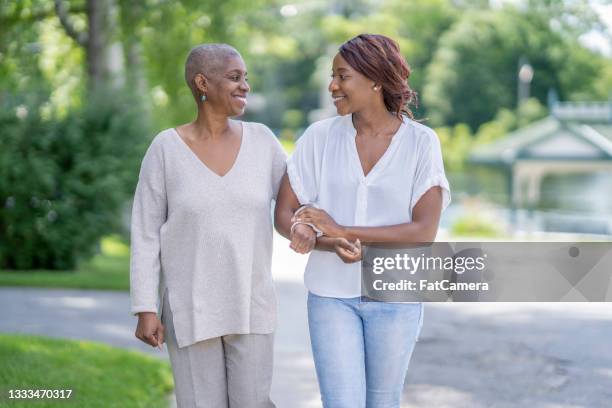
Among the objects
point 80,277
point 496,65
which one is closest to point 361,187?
point 80,277

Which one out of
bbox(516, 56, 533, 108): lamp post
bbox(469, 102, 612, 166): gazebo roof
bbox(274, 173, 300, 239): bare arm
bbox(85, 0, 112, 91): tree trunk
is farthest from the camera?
bbox(516, 56, 533, 108): lamp post

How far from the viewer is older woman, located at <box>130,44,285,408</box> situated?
3.51m

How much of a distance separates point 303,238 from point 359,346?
1.43 ft

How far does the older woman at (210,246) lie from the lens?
3.51 metres

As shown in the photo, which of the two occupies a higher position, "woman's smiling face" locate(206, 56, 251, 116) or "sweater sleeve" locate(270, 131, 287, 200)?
"woman's smiling face" locate(206, 56, 251, 116)

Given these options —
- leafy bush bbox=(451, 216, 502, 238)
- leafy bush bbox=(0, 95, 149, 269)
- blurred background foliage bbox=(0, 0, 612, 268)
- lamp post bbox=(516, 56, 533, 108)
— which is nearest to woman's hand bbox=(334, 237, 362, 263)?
blurred background foliage bbox=(0, 0, 612, 268)

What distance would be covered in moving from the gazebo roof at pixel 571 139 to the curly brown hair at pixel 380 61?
2824 cm

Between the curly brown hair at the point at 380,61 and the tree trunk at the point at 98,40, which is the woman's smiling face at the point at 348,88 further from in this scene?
the tree trunk at the point at 98,40

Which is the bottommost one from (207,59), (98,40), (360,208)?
(360,208)

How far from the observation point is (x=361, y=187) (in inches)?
134

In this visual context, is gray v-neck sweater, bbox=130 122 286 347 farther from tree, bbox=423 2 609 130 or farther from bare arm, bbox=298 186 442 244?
tree, bbox=423 2 609 130

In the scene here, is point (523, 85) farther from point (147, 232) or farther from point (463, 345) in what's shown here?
point (147, 232)

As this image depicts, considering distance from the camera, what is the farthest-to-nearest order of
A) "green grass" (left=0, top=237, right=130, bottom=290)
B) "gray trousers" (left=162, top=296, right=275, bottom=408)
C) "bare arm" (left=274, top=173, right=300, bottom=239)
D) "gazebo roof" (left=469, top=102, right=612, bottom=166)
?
1. "gazebo roof" (left=469, top=102, right=612, bottom=166)
2. "green grass" (left=0, top=237, right=130, bottom=290)
3. "gray trousers" (left=162, top=296, right=275, bottom=408)
4. "bare arm" (left=274, top=173, right=300, bottom=239)

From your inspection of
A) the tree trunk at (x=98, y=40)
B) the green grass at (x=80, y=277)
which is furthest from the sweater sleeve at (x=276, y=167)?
the tree trunk at (x=98, y=40)
